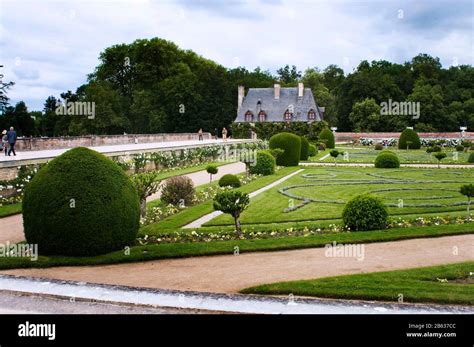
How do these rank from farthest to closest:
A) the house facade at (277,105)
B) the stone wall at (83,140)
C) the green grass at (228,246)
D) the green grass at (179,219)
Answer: the house facade at (277,105), the stone wall at (83,140), the green grass at (179,219), the green grass at (228,246)

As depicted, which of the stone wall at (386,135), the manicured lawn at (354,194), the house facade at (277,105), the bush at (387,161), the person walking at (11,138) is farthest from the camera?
the house facade at (277,105)

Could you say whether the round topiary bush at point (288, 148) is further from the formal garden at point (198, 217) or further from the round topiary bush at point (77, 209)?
the round topiary bush at point (77, 209)

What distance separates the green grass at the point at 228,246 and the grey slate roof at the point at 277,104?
1999 inches

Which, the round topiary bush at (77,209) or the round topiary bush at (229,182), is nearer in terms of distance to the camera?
the round topiary bush at (77,209)

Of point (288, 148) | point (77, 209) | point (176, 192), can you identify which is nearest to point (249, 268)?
point (77, 209)

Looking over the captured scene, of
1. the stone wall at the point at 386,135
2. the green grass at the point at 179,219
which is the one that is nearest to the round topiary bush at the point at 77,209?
the green grass at the point at 179,219

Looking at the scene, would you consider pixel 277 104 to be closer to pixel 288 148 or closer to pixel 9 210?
pixel 288 148

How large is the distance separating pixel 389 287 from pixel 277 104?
5755 centimetres

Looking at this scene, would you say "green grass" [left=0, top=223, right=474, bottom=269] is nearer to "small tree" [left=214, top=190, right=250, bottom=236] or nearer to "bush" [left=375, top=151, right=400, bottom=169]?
"small tree" [left=214, top=190, right=250, bottom=236]

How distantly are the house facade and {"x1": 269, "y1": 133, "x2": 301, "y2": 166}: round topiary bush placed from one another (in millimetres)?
31548

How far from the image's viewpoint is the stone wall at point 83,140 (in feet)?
92.3

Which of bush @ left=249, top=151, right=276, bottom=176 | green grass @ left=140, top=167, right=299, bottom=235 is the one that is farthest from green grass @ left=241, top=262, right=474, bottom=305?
bush @ left=249, top=151, right=276, bottom=176

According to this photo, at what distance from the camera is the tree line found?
6438 cm
